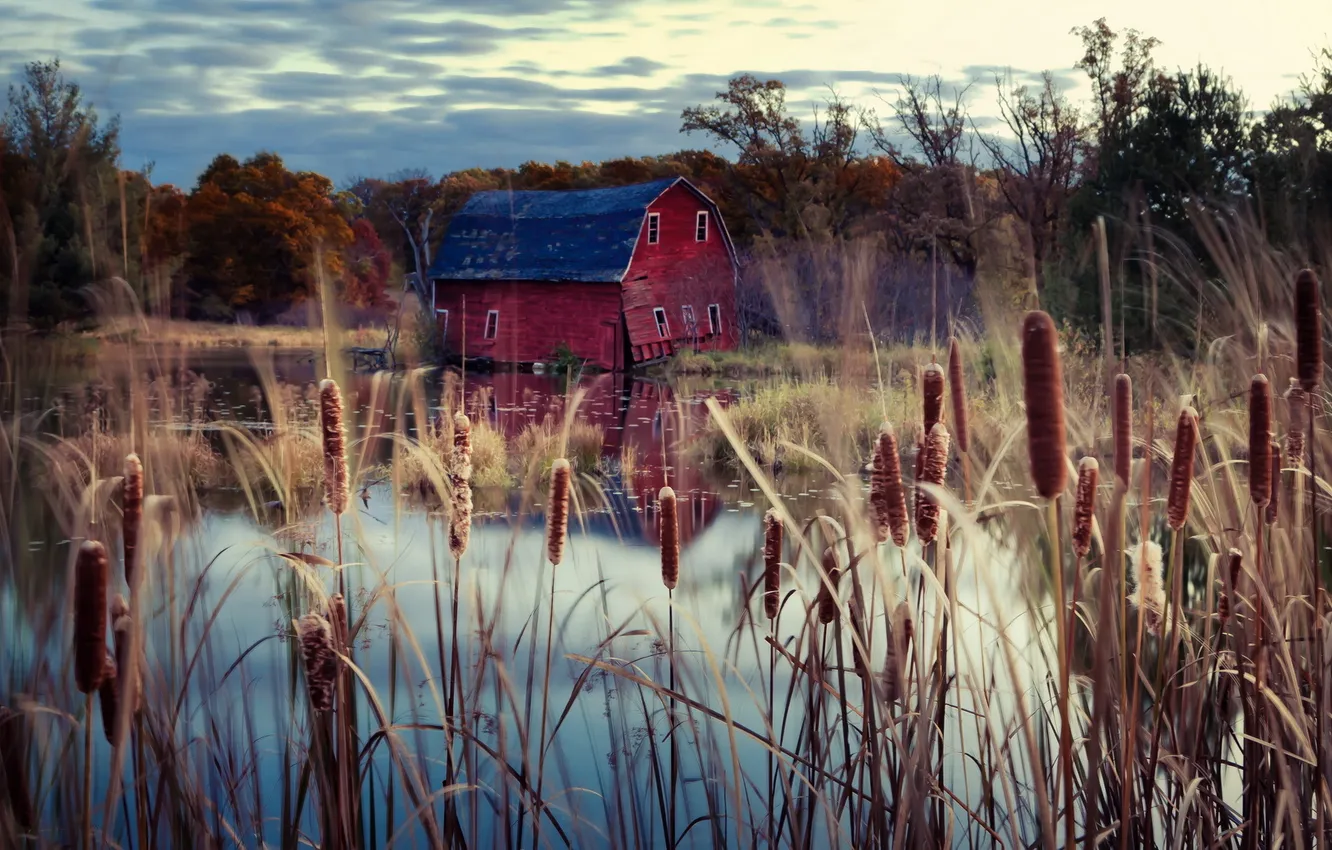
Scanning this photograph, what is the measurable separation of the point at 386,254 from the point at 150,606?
2643 cm

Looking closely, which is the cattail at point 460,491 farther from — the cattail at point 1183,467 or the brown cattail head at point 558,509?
the cattail at point 1183,467

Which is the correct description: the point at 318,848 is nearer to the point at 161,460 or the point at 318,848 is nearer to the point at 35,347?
the point at 161,460

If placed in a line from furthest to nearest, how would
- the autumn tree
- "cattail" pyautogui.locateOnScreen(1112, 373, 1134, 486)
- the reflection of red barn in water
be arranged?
the autumn tree → the reflection of red barn in water → "cattail" pyautogui.locateOnScreen(1112, 373, 1134, 486)

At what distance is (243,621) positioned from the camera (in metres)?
5.55

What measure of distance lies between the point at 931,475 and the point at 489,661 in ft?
7.82

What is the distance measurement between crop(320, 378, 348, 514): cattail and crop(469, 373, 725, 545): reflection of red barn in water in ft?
6.92

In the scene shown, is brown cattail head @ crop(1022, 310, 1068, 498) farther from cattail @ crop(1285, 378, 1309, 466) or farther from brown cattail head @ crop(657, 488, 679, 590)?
cattail @ crop(1285, 378, 1309, 466)

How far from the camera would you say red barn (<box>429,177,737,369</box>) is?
2311 cm

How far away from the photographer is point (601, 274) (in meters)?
22.7

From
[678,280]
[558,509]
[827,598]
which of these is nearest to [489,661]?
[827,598]

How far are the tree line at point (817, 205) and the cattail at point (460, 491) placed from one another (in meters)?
0.44

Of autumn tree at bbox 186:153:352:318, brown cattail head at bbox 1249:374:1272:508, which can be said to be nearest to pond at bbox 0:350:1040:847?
brown cattail head at bbox 1249:374:1272:508

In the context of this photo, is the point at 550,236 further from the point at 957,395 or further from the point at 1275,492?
the point at 957,395

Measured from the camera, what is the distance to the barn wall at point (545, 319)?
2312 centimetres
